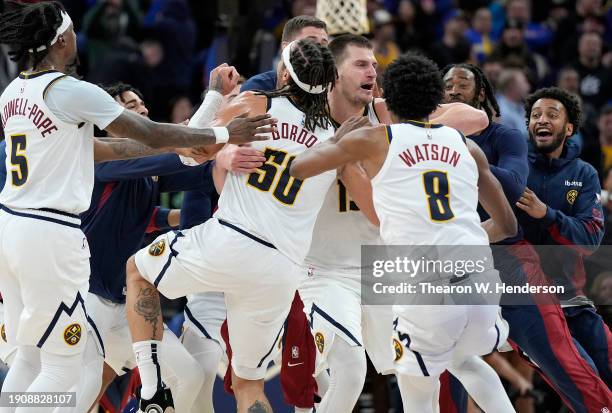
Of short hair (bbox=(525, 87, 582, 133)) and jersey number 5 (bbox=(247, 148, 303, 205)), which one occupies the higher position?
short hair (bbox=(525, 87, 582, 133))

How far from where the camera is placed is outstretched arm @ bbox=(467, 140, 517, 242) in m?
6.09

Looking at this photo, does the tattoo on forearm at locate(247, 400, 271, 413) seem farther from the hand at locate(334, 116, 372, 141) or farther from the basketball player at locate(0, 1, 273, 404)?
the hand at locate(334, 116, 372, 141)

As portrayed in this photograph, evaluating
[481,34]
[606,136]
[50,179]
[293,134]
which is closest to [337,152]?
[293,134]

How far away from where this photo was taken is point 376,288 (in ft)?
23.2

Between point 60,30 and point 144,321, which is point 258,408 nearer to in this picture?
point 144,321

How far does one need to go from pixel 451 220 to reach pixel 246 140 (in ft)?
4.17

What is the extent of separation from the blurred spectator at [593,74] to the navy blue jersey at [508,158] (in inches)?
261

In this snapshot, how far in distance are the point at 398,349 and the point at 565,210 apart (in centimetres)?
233

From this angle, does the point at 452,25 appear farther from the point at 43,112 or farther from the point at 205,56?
the point at 43,112

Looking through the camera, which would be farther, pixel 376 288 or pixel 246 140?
pixel 376 288

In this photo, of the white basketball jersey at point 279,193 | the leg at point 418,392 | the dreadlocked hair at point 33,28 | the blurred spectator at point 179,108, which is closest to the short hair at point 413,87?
the white basketball jersey at point 279,193

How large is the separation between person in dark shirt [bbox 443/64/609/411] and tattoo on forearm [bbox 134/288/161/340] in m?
2.33

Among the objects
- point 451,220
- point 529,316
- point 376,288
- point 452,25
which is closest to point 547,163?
point 529,316

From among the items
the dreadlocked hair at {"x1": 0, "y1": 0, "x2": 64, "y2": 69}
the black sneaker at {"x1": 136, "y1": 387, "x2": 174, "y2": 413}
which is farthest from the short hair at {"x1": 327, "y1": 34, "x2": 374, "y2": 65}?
the black sneaker at {"x1": 136, "y1": 387, "x2": 174, "y2": 413}
